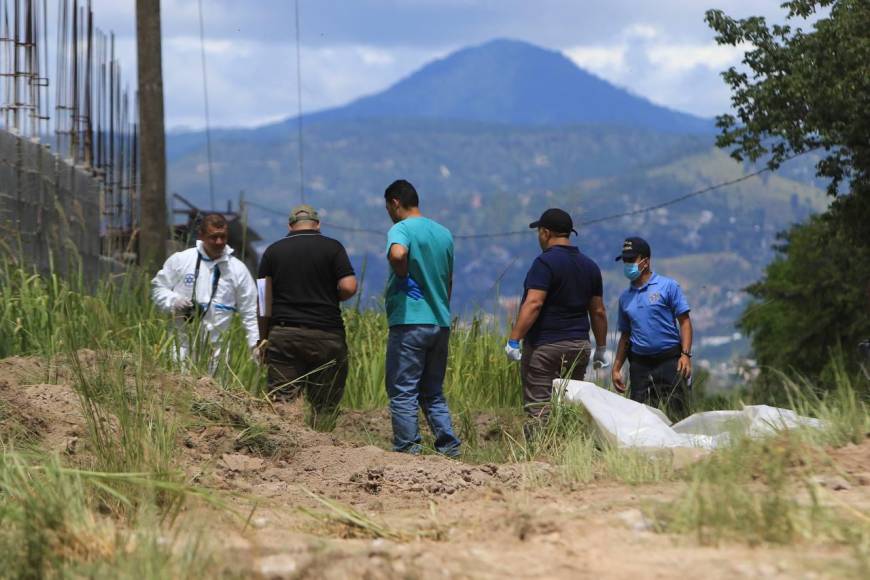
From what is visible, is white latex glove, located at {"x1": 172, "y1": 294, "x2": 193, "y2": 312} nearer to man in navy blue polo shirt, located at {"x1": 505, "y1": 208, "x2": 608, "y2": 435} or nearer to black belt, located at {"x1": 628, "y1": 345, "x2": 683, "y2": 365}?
man in navy blue polo shirt, located at {"x1": 505, "y1": 208, "x2": 608, "y2": 435}

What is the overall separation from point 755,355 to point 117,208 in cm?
2637

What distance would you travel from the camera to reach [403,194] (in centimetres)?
860

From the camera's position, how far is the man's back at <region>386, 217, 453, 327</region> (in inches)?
334

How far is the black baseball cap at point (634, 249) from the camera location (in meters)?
9.60

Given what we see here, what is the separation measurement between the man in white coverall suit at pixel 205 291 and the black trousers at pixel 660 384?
2.55 meters

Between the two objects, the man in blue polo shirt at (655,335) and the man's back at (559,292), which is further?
the man in blue polo shirt at (655,335)

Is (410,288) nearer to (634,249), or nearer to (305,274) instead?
(305,274)

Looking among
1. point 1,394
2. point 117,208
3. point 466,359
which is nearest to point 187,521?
point 1,394

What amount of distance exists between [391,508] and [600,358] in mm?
3759

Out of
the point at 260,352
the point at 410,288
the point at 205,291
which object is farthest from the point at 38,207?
the point at 410,288

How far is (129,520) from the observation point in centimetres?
523

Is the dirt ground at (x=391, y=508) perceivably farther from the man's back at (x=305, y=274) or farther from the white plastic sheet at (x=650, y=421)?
the white plastic sheet at (x=650, y=421)

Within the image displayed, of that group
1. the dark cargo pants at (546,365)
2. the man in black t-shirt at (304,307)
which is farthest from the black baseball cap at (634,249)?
the man in black t-shirt at (304,307)

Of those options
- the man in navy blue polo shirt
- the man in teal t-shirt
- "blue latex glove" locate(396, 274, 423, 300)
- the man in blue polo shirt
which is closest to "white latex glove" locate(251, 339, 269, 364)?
the man in teal t-shirt
